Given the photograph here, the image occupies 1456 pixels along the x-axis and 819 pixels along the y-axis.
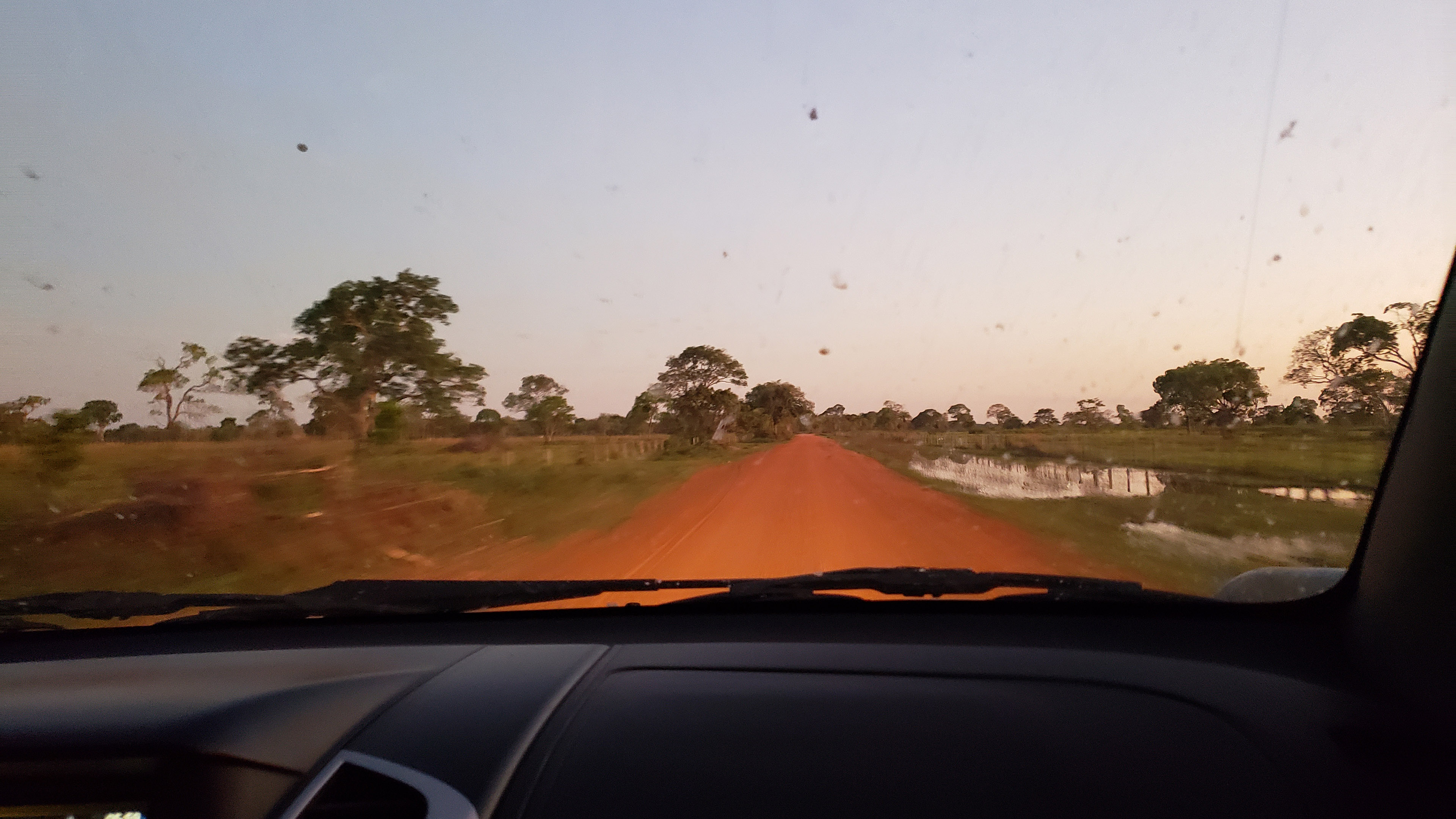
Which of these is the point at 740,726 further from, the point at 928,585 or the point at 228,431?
the point at 228,431

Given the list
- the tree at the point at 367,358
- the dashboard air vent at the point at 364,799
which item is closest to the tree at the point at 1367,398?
the dashboard air vent at the point at 364,799

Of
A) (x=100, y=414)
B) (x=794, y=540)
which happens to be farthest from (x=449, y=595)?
(x=794, y=540)

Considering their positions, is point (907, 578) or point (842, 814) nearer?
point (842, 814)

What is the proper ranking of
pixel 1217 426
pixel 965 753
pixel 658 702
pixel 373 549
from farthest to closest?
pixel 373 549 → pixel 1217 426 → pixel 658 702 → pixel 965 753

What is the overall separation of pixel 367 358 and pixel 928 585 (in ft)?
17.7

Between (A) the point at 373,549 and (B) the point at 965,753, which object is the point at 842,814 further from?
(A) the point at 373,549

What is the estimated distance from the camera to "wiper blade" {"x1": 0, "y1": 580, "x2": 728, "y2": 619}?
331cm

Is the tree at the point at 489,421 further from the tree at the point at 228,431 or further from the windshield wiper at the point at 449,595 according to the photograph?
the windshield wiper at the point at 449,595

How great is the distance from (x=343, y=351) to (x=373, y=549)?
10.3ft

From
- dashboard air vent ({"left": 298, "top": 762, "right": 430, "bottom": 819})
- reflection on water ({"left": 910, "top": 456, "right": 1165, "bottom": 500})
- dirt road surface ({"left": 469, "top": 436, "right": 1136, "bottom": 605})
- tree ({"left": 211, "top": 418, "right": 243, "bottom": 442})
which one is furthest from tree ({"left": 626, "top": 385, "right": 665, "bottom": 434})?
reflection on water ({"left": 910, "top": 456, "right": 1165, "bottom": 500})

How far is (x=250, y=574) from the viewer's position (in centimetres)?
689

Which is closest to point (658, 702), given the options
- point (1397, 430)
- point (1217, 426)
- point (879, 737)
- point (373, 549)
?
point (879, 737)

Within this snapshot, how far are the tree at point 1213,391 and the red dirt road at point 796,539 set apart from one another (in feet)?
3.96

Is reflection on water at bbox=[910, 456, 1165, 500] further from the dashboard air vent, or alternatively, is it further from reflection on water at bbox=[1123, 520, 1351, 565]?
the dashboard air vent
